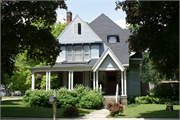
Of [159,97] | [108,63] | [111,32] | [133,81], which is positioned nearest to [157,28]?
[108,63]

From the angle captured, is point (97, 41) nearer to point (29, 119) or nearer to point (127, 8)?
point (127, 8)

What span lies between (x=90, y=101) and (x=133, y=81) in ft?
27.8

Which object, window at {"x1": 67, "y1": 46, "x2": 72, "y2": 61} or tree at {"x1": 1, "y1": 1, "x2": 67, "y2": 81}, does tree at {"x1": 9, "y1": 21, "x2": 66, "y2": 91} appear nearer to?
window at {"x1": 67, "y1": 46, "x2": 72, "y2": 61}

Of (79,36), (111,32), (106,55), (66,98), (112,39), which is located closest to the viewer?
(66,98)

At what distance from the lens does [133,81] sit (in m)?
24.3

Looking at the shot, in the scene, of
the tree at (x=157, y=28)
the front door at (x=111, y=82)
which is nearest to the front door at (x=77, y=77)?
the front door at (x=111, y=82)

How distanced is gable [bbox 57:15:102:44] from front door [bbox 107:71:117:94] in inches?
161

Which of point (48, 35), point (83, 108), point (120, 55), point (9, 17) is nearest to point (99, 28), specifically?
point (120, 55)

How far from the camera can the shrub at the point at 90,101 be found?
17594 mm

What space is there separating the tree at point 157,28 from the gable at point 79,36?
1185 cm

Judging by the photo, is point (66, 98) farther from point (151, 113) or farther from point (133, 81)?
point (133, 81)

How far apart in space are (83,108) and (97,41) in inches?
348

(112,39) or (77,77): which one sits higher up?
(112,39)

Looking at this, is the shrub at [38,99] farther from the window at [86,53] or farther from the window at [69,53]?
the window at [86,53]
